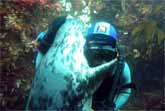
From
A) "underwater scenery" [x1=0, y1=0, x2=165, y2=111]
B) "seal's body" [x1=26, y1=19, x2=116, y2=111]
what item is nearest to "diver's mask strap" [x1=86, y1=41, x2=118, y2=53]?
"underwater scenery" [x1=0, y1=0, x2=165, y2=111]

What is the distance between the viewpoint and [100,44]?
154 centimetres

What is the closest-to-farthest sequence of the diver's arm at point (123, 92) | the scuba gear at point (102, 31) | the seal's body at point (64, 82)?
the seal's body at point (64, 82), the scuba gear at point (102, 31), the diver's arm at point (123, 92)

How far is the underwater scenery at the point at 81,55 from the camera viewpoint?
1.30m

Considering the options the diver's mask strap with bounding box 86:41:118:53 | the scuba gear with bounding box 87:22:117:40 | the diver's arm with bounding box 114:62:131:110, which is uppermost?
the scuba gear with bounding box 87:22:117:40

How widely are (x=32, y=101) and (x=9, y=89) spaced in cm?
256

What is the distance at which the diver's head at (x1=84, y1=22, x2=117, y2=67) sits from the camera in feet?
4.77

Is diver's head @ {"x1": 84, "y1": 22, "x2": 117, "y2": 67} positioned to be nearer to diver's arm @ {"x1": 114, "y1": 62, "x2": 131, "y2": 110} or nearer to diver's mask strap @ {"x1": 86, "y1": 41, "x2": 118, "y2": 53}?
diver's mask strap @ {"x1": 86, "y1": 41, "x2": 118, "y2": 53}

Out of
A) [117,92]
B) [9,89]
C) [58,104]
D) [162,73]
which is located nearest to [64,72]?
[58,104]

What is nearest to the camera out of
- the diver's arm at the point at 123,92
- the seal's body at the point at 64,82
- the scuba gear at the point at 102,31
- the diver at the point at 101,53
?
the seal's body at the point at 64,82

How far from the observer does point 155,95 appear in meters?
4.55

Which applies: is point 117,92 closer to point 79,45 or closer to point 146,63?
point 79,45

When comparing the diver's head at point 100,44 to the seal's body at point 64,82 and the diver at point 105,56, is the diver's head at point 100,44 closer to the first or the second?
the diver at point 105,56

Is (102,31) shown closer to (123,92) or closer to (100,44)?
(100,44)

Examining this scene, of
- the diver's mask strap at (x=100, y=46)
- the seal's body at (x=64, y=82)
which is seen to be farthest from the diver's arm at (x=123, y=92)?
the seal's body at (x=64, y=82)
